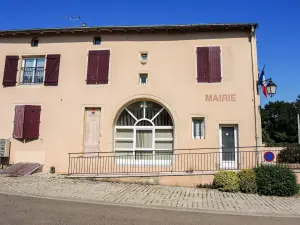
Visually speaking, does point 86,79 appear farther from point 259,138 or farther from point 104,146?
point 259,138

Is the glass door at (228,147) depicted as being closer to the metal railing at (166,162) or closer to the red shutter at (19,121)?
the metal railing at (166,162)

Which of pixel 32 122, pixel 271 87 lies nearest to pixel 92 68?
pixel 32 122

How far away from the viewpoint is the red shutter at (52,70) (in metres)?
13.3

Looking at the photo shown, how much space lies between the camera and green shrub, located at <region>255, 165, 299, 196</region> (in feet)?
32.2

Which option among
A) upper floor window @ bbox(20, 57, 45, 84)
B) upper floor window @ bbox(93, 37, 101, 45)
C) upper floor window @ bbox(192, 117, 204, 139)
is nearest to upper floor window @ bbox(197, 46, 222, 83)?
upper floor window @ bbox(192, 117, 204, 139)

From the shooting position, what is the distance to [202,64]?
41.8ft

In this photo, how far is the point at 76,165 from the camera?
41.3ft

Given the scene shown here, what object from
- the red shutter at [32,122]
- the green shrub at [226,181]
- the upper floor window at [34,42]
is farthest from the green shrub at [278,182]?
the upper floor window at [34,42]

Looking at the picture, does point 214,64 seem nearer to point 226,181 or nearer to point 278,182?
point 226,181

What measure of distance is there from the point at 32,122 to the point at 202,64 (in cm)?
785

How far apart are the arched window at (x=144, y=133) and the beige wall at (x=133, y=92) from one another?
1.68 ft

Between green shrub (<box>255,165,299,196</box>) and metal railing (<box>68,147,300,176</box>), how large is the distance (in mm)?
1689

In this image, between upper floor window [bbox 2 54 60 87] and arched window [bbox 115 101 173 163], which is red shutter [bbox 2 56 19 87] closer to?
upper floor window [bbox 2 54 60 87]

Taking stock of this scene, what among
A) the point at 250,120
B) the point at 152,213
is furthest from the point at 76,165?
the point at 250,120
